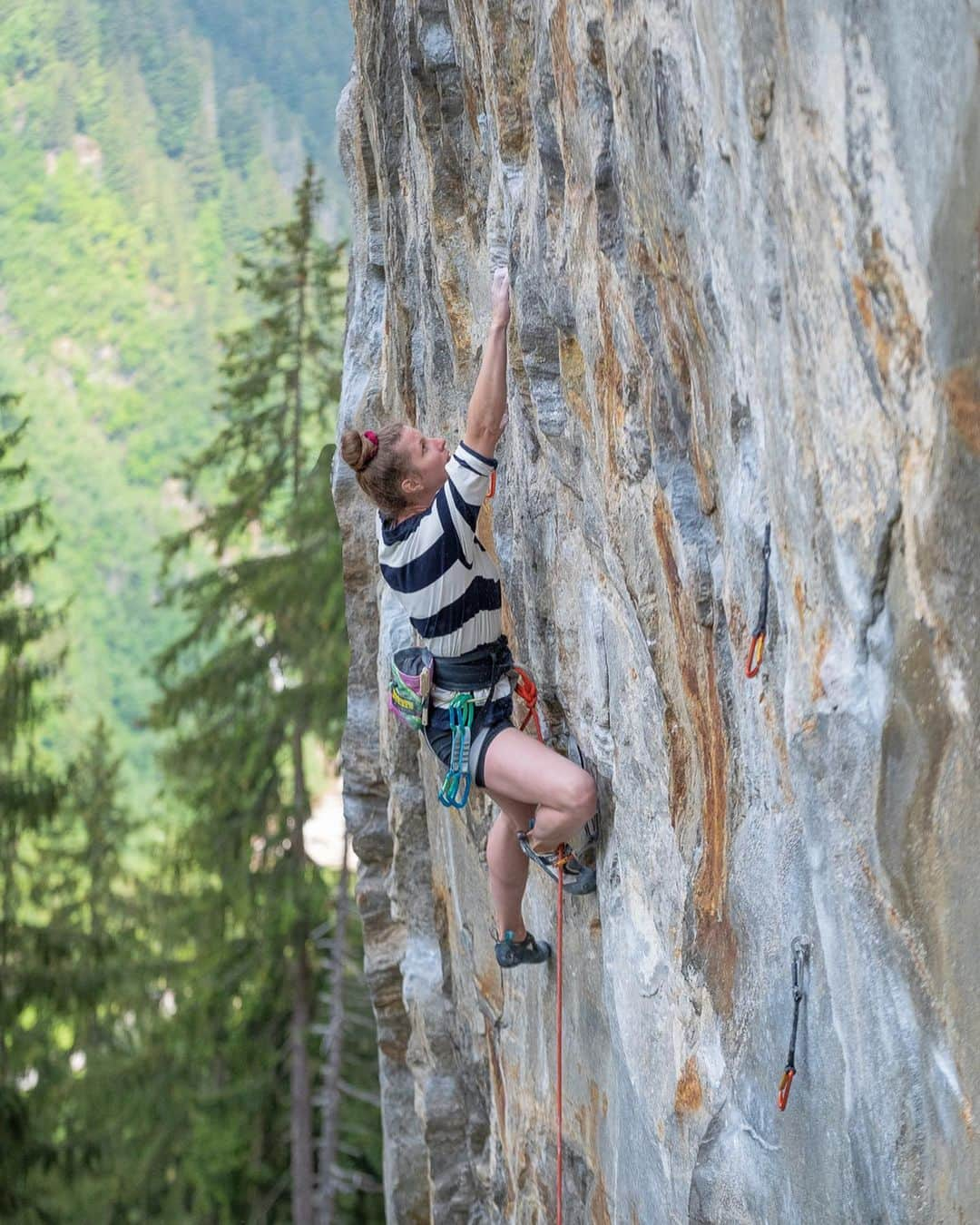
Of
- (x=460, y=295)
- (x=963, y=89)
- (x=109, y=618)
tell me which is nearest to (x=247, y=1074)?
(x=460, y=295)

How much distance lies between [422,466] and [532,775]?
117 centimetres

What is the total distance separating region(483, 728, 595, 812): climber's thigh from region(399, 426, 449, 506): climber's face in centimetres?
94

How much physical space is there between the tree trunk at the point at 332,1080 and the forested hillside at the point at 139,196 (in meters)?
66.4

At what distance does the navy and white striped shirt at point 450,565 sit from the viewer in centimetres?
461

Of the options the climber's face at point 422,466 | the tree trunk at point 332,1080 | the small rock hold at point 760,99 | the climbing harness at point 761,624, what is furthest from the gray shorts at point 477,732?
the tree trunk at point 332,1080

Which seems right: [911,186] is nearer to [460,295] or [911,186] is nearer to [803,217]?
[803,217]

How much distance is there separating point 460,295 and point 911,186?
12.6 ft

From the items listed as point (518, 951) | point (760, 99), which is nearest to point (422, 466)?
point (518, 951)

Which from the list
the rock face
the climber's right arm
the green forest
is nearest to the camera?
the rock face

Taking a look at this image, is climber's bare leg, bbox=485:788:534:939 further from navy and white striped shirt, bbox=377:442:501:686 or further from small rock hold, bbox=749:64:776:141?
small rock hold, bbox=749:64:776:141

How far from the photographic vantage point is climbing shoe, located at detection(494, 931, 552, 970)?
5723 mm

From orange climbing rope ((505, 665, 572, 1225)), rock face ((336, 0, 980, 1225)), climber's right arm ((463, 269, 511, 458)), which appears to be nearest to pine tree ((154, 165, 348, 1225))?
rock face ((336, 0, 980, 1225))

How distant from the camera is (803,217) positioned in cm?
257

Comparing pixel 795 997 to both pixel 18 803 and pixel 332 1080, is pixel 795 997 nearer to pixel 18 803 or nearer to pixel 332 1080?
pixel 18 803
